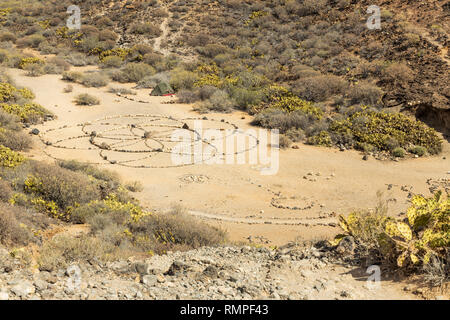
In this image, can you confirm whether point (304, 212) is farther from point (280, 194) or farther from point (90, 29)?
point (90, 29)

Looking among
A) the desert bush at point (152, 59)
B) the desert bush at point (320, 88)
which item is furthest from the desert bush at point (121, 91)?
the desert bush at point (320, 88)

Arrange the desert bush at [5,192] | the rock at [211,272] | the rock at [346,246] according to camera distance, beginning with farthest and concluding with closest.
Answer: the desert bush at [5,192], the rock at [346,246], the rock at [211,272]

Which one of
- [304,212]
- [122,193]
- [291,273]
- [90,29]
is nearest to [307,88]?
[304,212]

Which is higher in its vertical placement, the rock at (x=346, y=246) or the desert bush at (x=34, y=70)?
the desert bush at (x=34, y=70)

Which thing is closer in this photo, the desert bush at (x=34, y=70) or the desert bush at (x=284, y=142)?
the desert bush at (x=284, y=142)

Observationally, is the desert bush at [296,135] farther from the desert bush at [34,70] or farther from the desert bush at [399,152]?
the desert bush at [34,70]

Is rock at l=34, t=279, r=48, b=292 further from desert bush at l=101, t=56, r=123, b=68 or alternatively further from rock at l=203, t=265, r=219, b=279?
desert bush at l=101, t=56, r=123, b=68

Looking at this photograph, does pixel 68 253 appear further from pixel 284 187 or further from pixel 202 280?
pixel 284 187
